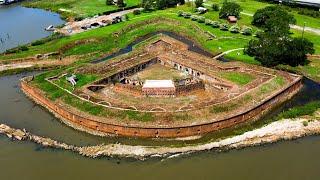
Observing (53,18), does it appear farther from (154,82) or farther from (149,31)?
(154,82)

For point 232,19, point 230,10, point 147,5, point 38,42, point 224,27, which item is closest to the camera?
point 38,42

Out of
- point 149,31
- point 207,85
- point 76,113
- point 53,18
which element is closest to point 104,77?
point 76,113

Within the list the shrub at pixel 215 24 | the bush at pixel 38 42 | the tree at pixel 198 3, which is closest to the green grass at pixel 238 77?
the shrub at pixel 215 24

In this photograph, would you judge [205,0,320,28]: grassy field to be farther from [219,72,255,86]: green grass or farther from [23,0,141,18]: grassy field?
[219,72,255,86]: green grass

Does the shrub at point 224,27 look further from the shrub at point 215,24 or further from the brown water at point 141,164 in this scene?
the brown water at point 141,164

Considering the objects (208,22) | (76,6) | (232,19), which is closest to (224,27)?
(208,22)

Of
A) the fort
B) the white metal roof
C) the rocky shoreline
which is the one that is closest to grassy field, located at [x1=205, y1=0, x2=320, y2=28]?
the fort

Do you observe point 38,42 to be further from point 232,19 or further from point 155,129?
point 155,129
